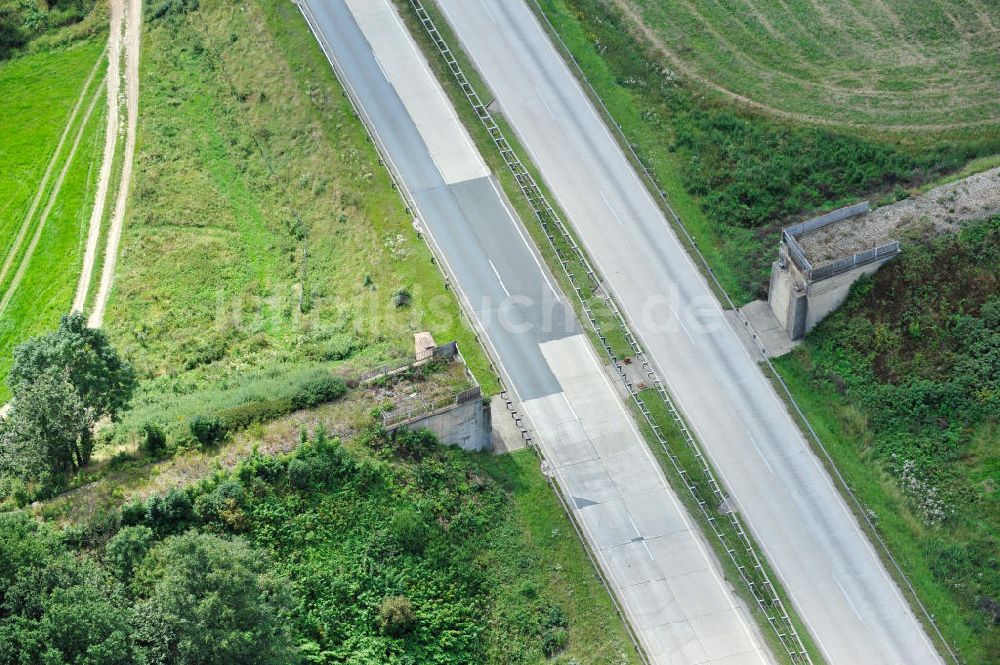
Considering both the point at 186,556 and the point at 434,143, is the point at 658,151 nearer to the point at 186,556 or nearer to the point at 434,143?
the point at 434,143

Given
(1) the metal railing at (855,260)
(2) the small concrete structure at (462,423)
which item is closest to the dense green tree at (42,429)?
(2) the small concrete structure at (462,423)

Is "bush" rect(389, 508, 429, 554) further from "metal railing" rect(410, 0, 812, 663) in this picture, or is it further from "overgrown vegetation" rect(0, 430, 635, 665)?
"metal railing" rect(410, 0, 812, 663)

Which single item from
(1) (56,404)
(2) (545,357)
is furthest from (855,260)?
(1) (56,404)

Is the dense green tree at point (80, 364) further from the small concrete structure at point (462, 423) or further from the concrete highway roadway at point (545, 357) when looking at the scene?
the concrete highway roadway at point (545, 357)

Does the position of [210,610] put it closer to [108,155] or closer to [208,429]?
[208,429]

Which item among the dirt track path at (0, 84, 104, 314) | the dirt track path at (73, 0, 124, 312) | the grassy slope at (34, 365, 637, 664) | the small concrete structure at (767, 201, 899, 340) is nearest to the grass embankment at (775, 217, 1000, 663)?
the small concrete structure at (767, 201, 899, 340)
